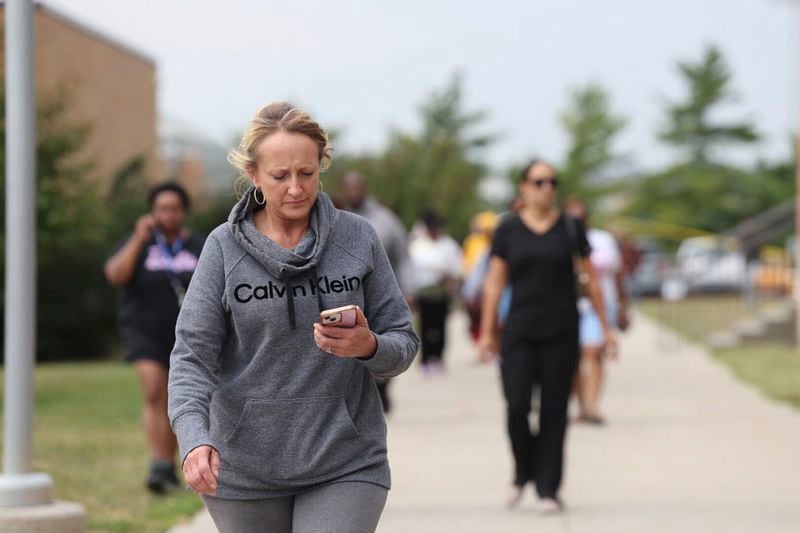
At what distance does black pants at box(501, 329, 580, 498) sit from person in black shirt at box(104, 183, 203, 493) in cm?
212

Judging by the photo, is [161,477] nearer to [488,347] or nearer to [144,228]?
[144,228]

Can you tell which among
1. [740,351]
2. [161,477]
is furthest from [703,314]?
[161,477]

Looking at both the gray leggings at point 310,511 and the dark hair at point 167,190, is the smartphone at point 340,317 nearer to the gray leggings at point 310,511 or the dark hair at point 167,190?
the gray leggings at point 310,511

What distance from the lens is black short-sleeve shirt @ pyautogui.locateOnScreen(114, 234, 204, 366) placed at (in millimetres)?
9062

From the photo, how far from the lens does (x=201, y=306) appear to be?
4031 millimetres

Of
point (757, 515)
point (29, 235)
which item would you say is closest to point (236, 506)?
point (29, 235)

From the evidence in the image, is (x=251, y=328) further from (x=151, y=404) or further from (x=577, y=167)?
(x=577, y=167)

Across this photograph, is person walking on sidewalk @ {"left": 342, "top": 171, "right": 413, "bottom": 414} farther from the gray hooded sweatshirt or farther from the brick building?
the brick building

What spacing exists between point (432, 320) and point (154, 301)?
27.8 feet

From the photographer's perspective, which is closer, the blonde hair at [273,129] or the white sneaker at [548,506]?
the blonde hair at [273,129]

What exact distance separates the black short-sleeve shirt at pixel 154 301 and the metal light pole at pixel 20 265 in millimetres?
1996

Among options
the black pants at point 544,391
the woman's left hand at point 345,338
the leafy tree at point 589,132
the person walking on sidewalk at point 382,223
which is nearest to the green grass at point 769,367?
the person walking on sidewalk at point 382,223

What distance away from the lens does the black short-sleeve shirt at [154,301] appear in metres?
9.06

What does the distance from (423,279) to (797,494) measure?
29.1ft
